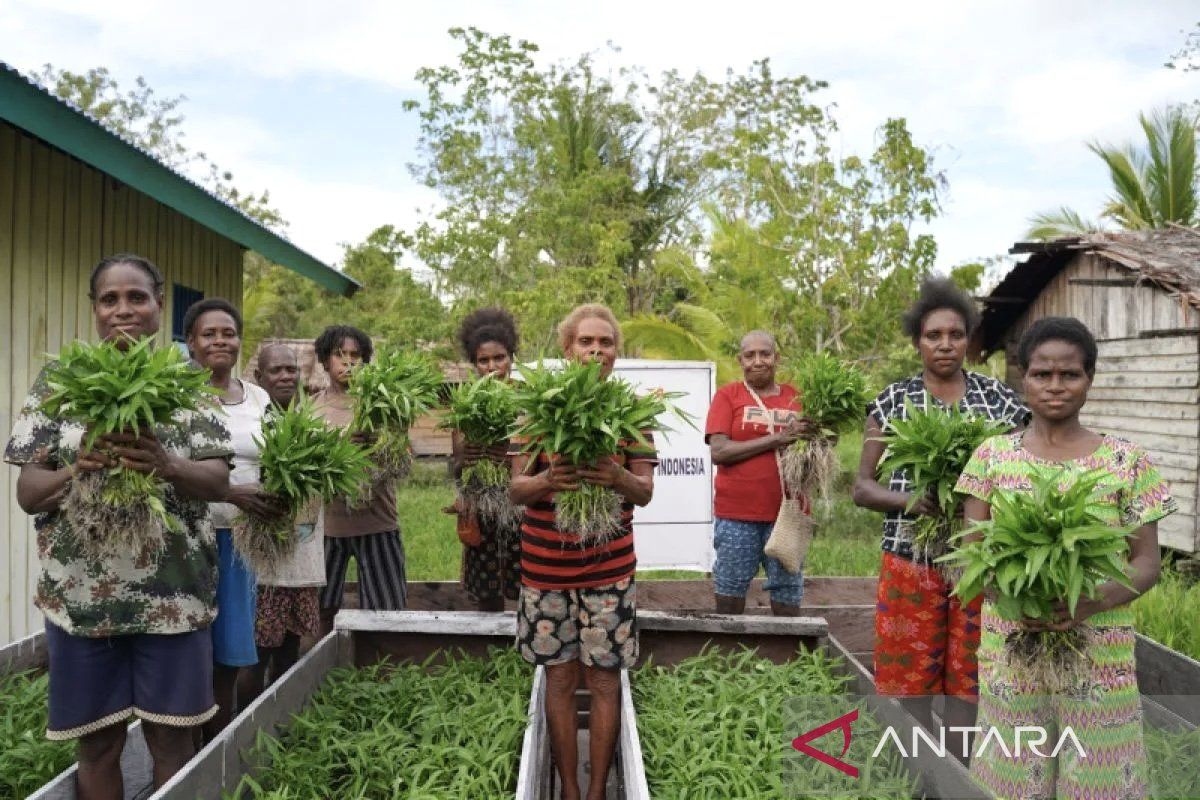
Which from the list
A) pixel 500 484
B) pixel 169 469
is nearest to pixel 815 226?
pixel 500 484

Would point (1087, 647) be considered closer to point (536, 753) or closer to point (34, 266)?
point (536, 753)

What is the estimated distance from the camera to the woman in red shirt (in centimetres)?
504

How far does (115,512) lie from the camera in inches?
110

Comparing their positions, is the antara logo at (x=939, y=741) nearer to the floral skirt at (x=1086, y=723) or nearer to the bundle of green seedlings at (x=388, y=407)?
the floral skirt at (x=1086, y=723)

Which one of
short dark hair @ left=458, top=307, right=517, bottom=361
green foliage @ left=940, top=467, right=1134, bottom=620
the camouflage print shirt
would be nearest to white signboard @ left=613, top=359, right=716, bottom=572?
short dark hair @ left=458, top=307, right=517, bottom=361

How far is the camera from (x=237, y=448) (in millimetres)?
3752

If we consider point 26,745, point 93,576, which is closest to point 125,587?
point 93,576

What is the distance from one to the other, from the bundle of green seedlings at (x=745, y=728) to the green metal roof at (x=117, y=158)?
3754 mm

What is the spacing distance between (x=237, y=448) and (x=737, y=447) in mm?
2545

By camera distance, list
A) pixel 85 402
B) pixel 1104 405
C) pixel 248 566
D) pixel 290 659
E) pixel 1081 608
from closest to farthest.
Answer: pixel 1081 608
pixel 85 402
pixel 248 566
pixel 290 659
pixel 1104 405

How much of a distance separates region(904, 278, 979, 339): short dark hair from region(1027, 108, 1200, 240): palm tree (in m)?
14.6

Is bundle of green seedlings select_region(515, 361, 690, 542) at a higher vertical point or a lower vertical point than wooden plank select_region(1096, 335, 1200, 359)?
lower

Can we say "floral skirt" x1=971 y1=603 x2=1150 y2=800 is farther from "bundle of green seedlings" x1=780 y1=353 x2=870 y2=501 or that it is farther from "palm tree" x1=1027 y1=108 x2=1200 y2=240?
"palm tree" x1=1027 y1=108 x2=1200 y2=240

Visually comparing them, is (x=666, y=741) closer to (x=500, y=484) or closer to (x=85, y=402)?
(x=500, y=484)
